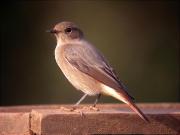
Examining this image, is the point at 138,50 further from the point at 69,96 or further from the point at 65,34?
the point at 65,34

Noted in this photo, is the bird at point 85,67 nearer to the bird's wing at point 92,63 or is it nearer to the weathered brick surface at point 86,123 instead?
the bird's wing at point 92,63

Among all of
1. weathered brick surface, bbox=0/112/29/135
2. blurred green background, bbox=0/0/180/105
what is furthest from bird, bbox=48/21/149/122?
blurred green background, bbox=0/0/180/105

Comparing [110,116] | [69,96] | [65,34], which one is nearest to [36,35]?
[69,96]

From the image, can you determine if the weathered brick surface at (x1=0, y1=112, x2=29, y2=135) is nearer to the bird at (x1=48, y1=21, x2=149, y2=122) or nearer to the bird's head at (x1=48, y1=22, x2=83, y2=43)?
the bird at (x1=48, y1=21, x2=149, y2=122)

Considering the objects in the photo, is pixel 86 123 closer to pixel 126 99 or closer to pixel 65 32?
pixel 126 99

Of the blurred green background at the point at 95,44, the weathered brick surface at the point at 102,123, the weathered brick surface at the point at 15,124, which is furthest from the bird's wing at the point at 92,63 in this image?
the blurred green background at the point at 95,44
